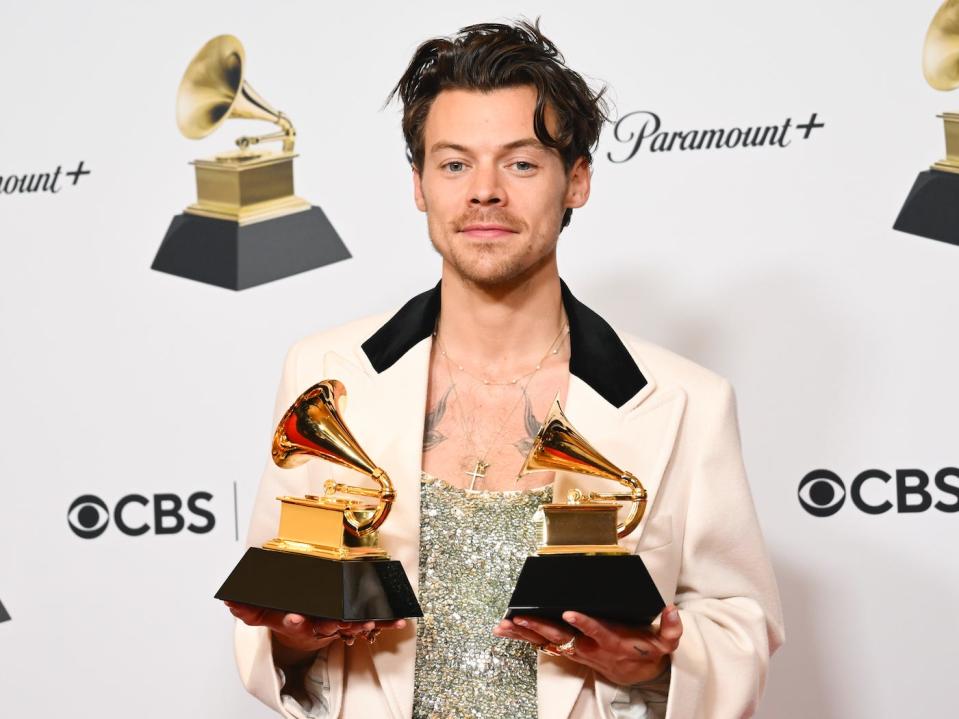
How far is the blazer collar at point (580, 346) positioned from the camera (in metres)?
2.20

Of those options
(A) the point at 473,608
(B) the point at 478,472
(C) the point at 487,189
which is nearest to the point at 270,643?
(A) the point at 473,608

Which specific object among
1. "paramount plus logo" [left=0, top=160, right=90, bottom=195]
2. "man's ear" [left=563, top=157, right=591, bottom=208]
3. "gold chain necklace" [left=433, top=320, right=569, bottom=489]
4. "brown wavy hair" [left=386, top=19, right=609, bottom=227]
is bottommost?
"gold chain necklace" [left=433, top=320, right=569, bottom=489]

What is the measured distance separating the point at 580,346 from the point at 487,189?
32 centimetres

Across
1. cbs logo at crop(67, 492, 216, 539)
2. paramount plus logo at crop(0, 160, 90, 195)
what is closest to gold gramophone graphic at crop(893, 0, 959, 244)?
cbs logo at crop(67, 492, 216, 539)

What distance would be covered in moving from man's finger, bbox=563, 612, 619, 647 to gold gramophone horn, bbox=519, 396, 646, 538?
0.48ft

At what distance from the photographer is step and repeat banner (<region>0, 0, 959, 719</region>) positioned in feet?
9.69

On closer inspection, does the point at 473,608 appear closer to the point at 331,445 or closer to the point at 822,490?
the point at 331,445

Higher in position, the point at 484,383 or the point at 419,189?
the point at 419,189

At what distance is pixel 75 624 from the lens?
303cm

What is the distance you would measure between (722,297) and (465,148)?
38.8 inches

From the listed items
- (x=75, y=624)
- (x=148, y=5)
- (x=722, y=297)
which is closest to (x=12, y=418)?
(x=75, y=624)

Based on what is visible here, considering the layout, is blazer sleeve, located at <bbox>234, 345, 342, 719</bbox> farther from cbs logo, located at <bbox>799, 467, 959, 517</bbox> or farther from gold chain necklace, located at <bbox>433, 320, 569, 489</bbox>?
cbs logo, located at <bbox>799, 467, 959, 517</bbox>

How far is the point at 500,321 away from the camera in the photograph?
7.45 ft

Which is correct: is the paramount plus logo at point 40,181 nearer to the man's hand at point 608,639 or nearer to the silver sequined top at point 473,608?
the silver sequined top at point 473,608
